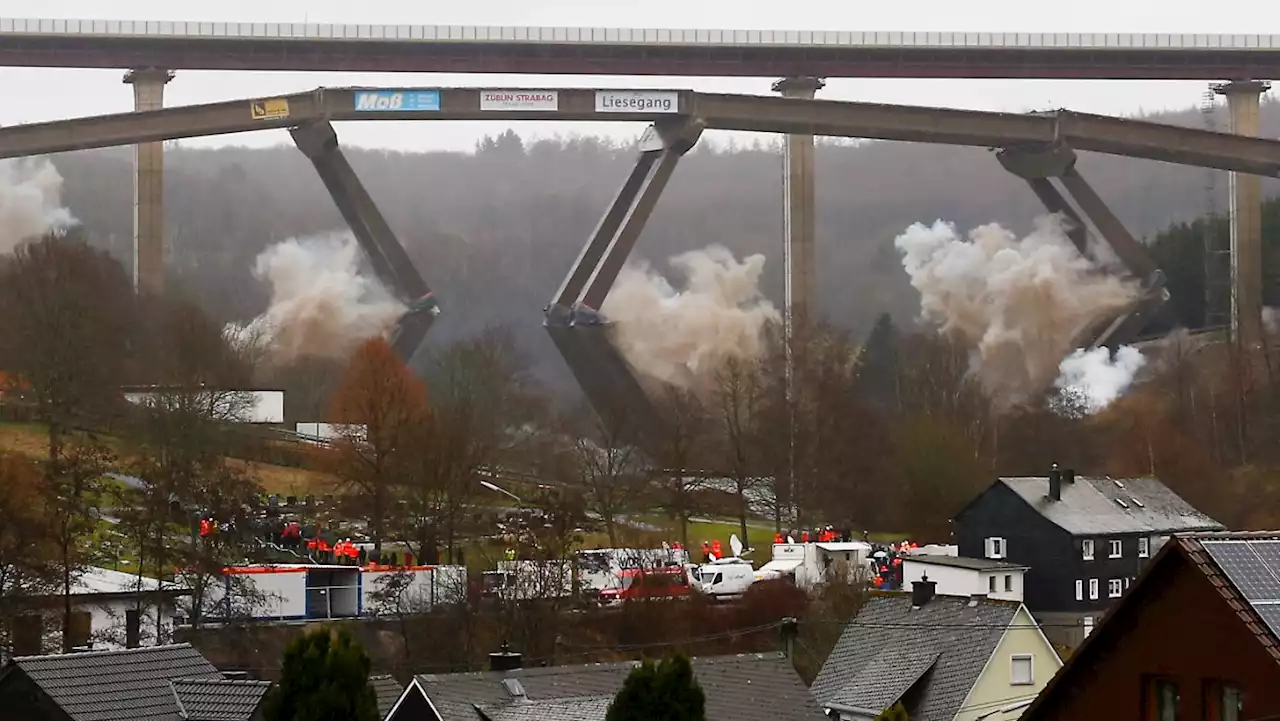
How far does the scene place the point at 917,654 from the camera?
22109 millimetres

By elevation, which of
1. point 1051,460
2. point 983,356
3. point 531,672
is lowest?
point 531,672

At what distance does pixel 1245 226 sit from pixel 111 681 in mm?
44873

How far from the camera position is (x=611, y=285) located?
50375mm

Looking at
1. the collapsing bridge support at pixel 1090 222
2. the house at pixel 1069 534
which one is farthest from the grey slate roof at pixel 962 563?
the collapsing bridge support at pixel 1090 222

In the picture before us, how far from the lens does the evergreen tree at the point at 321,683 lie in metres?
13.3

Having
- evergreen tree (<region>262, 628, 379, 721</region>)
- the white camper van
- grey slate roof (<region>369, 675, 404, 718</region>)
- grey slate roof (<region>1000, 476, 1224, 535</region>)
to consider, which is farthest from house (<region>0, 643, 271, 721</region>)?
grey slate roof (<region>1000, 476, 1224, 535</region>)

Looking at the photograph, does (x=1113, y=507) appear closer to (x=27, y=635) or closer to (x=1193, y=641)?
(x=27, y=635)

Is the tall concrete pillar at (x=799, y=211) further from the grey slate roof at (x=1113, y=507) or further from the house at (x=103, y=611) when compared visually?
the house at (x=103, y=611)

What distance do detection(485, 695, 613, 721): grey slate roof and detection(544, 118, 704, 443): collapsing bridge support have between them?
28.3 meters

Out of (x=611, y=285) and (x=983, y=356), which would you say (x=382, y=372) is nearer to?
(x=611, y=285)

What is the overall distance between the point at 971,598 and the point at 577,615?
7.04 m

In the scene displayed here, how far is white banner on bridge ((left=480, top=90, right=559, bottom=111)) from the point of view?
4669cm

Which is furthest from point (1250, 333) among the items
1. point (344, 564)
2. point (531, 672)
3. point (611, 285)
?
point (531, 672)

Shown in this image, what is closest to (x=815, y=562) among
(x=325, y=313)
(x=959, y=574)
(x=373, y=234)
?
(x=959, y=574)
